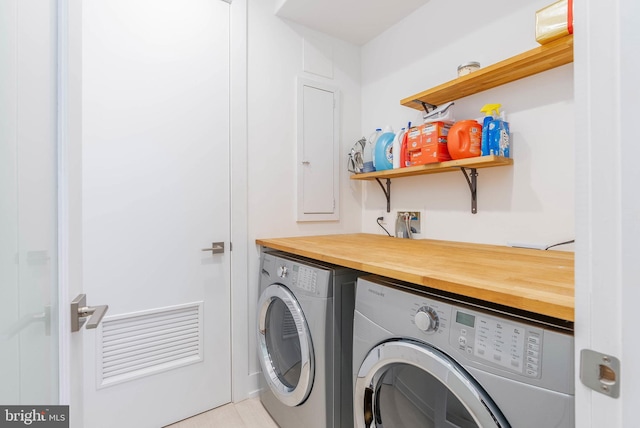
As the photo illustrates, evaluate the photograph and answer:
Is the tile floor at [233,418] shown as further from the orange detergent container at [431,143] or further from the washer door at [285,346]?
the orange detergent container at [431,143]

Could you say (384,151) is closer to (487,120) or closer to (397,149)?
(397,149)

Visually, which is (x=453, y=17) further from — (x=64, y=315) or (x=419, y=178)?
(x=64, y=315)

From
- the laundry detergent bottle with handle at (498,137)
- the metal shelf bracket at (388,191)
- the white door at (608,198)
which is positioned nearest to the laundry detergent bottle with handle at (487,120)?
the laundry detergent bottle with handle at (498,137)

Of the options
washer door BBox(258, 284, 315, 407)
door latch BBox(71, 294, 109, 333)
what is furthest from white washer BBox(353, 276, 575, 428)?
door latch BBox(71, 294, 109, 333)

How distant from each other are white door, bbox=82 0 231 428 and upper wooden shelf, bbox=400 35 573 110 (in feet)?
4.23

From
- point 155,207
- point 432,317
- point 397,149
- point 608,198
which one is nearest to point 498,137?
point 397,149

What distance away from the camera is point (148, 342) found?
5.35ft

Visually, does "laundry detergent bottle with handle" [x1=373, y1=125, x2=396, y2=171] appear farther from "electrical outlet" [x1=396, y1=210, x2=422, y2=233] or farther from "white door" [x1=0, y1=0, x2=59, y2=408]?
"white door" [x1=0, y1=0, x2=59, y2=408]

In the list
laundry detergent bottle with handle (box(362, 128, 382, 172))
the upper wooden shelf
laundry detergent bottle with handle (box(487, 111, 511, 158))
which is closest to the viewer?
the upper wooden shelf

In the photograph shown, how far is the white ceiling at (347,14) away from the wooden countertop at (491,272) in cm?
163

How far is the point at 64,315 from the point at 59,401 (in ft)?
0.62

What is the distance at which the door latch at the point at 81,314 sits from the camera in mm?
704

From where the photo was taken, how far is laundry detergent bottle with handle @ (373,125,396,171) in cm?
198

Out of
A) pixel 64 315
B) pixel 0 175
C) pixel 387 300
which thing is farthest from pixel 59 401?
pixel 387 300
